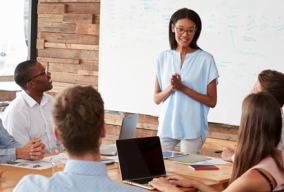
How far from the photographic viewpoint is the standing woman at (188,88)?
4.57 metres

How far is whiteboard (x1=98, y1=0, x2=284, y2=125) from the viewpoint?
5.36 m

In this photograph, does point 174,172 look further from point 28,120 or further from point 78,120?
point 78,120

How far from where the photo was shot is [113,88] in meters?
6.64

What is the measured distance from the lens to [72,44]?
697 centimetres

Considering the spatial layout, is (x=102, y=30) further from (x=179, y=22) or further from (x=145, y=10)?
(x=179, y=22)

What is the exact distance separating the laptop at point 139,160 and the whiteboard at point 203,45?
2.25 meters

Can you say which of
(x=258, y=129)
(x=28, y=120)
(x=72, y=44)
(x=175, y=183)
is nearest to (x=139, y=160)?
(x=175, y=183)

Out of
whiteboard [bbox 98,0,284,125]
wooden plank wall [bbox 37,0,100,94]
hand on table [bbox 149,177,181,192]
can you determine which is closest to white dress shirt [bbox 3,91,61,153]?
hand on table [bbox 149,177,181,192]

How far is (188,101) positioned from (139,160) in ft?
4.57

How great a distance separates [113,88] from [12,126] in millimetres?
2579

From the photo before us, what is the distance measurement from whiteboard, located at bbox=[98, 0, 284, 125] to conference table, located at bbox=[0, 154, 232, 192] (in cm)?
193

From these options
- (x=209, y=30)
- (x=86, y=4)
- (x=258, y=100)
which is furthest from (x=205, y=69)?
(x=86, y=4)

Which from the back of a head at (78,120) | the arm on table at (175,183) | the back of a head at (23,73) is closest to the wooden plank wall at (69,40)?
the back of a head at (23,73)

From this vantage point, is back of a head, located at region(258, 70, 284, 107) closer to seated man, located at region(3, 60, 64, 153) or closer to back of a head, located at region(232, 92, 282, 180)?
back of a head, located at region(232, 92, 282, 180)
